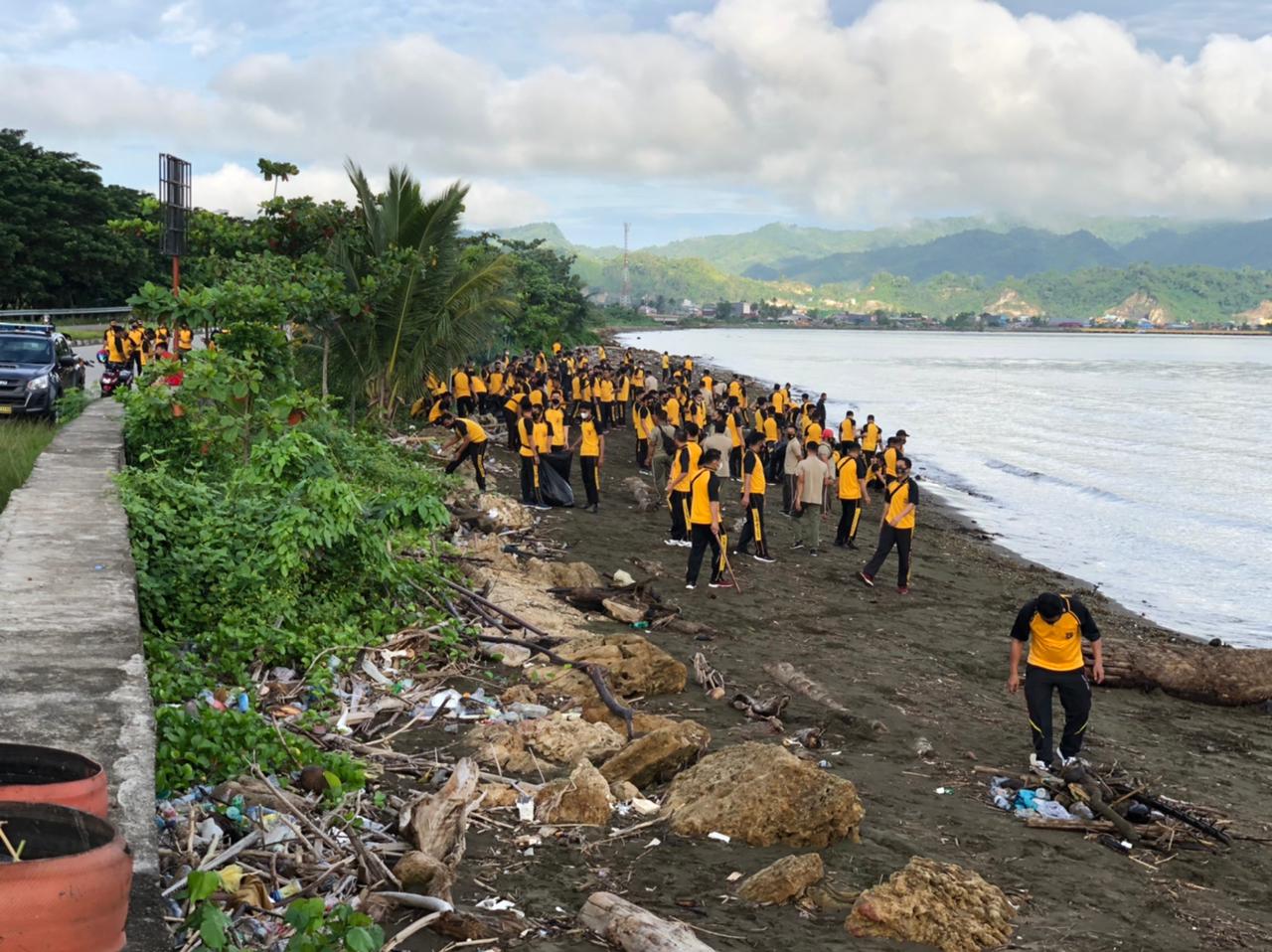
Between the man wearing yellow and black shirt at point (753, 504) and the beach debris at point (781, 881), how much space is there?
972cm

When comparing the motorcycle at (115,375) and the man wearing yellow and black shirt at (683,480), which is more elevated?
the motorcycle at (115,375)

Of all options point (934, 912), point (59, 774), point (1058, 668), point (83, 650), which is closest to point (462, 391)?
point (1058, 668)

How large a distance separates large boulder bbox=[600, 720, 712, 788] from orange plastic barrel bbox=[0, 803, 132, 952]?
12.3 ft

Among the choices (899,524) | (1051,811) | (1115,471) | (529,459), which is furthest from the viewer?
(1115,471)

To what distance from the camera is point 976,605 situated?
50.0ft

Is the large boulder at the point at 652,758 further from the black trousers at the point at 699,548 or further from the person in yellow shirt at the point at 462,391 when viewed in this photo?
the person in yellow shirt at the point at 462,391

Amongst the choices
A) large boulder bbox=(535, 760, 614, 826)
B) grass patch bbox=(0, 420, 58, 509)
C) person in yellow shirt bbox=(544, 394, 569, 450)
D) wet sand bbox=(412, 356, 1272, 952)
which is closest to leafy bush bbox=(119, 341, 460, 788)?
large boulder bbox=(535, 760, 614, 826)

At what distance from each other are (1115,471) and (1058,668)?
29.8 metres

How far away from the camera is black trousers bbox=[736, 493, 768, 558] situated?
16.0 m

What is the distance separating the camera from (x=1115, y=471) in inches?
1423

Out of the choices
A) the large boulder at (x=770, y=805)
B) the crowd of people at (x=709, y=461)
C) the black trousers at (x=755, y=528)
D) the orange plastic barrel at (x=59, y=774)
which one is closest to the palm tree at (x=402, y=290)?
the crowd of people at (x=709, y=461)

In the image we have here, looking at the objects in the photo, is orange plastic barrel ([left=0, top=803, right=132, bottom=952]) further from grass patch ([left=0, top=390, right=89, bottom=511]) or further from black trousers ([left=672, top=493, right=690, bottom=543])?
black trousers ([left=672, top=493, right=690, bottom=543])

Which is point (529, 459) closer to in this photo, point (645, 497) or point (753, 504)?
point (645, 497)

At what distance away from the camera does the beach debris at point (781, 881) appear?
5.62 metres
